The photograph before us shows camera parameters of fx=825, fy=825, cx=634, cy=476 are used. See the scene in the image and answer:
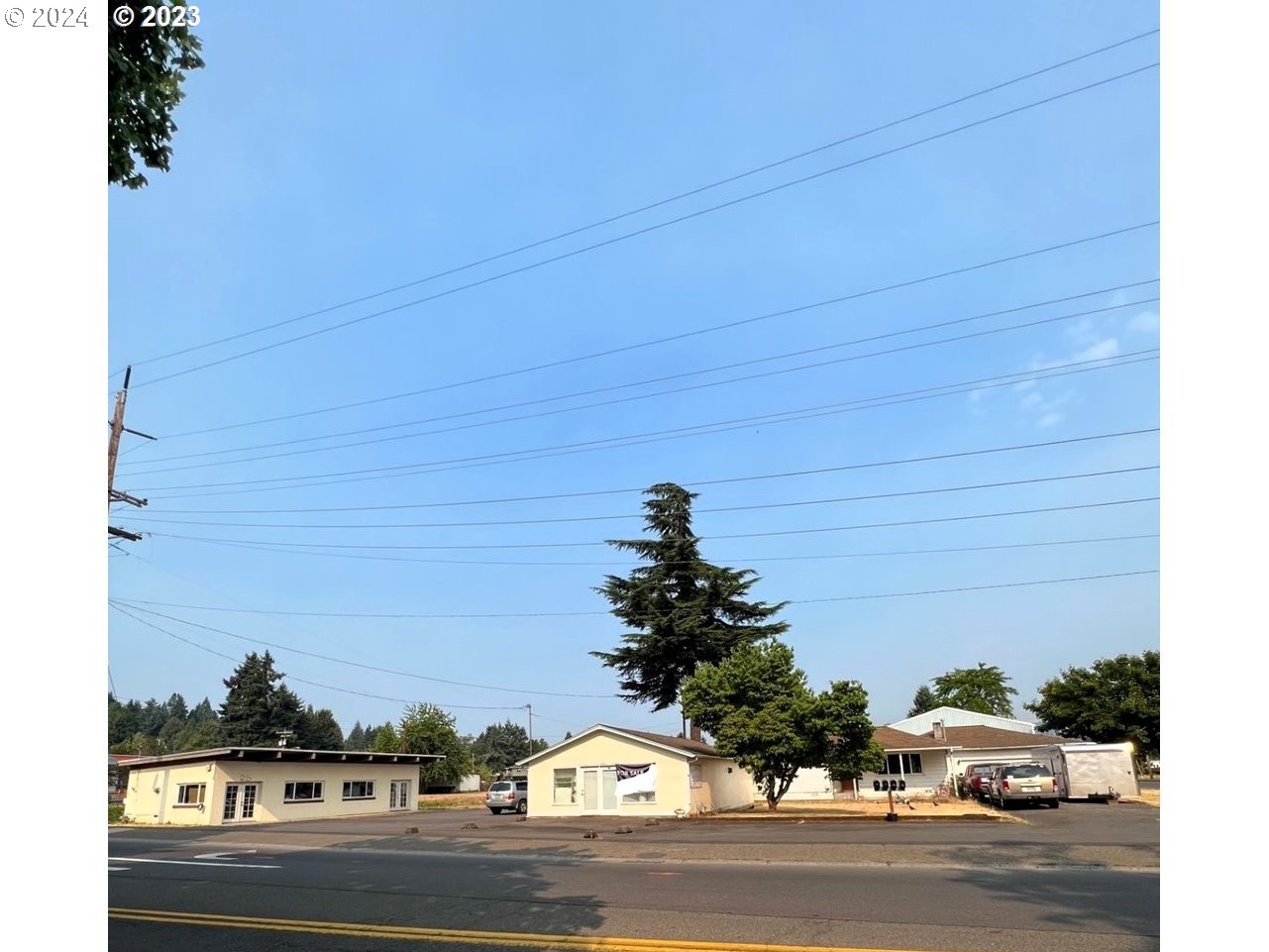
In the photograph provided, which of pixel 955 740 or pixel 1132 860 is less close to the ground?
pixel 1132 860

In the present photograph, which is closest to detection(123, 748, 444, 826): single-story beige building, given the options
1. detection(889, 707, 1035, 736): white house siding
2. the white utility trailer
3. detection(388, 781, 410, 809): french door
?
detection(388, 781, 410, 809): french door

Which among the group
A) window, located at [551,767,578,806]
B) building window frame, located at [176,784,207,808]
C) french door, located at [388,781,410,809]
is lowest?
french door, located at [388,781,410,809]

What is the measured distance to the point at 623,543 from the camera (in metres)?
50.4

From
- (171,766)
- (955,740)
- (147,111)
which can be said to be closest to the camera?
(147,111)

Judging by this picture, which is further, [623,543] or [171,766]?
[623,543]

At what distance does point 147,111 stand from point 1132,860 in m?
17.0

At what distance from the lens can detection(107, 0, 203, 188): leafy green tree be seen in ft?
19.4

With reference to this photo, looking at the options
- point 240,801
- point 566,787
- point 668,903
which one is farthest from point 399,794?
point 668,903

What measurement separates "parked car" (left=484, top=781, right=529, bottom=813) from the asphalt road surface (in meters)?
20.7

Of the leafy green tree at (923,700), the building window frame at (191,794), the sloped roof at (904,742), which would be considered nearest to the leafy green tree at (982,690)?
the leafy green tree at (923,700)

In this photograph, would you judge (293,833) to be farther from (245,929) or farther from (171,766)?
(245,929)

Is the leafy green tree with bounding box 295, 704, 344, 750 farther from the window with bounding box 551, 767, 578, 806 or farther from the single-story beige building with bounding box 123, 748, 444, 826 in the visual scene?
the window with bounding box 551, 767, 578, 806
